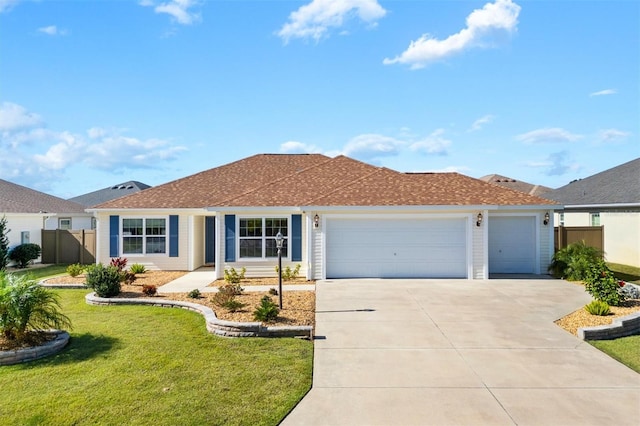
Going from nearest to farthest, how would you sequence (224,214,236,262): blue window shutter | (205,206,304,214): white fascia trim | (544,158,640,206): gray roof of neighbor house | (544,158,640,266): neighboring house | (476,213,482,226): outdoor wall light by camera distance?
(476,213,482,226): outdoor wall light < (205,206,304,214): white fascia trim < (224,214,236,262): blue window shutter < (544,158,640,266): neighboring house < (544,158,640,206): gray roof of neighbor house

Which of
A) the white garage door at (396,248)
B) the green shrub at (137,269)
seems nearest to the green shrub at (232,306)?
the white garage door at (396,248)

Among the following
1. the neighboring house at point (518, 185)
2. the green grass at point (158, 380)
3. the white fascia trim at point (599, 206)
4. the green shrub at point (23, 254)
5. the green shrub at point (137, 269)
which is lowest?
the green grass at point (158, 380)

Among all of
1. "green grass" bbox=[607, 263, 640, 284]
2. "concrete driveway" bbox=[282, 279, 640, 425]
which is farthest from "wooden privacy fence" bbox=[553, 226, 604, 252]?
"concrete driveway" bbox=[282, 279, 640, 425]

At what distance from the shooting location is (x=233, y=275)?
44.8 feet

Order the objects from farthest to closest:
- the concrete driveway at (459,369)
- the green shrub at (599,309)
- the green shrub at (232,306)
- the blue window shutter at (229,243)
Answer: the blue window shutter at (229,243) < the green shrub at (232,306) < the green shrub at (599,309) < the concrete driveway at (459,369)

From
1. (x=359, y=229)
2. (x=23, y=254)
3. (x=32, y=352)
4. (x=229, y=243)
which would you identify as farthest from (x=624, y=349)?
(x=23, y=254)

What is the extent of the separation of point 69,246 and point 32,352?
14.2m

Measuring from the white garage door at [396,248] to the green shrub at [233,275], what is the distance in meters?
3.18

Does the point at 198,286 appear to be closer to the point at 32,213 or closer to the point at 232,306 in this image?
the point at 232,306

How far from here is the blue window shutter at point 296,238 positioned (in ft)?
46.7

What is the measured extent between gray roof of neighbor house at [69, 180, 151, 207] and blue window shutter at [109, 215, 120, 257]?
14.0m

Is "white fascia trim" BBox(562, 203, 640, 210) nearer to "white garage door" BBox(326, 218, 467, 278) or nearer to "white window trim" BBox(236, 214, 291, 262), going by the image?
"white garage door" BBox(326, 218, 467, 278)

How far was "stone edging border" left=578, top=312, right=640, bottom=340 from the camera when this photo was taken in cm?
736

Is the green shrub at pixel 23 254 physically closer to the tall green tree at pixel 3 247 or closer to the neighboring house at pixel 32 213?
the tall green tree at pixel 3 247
